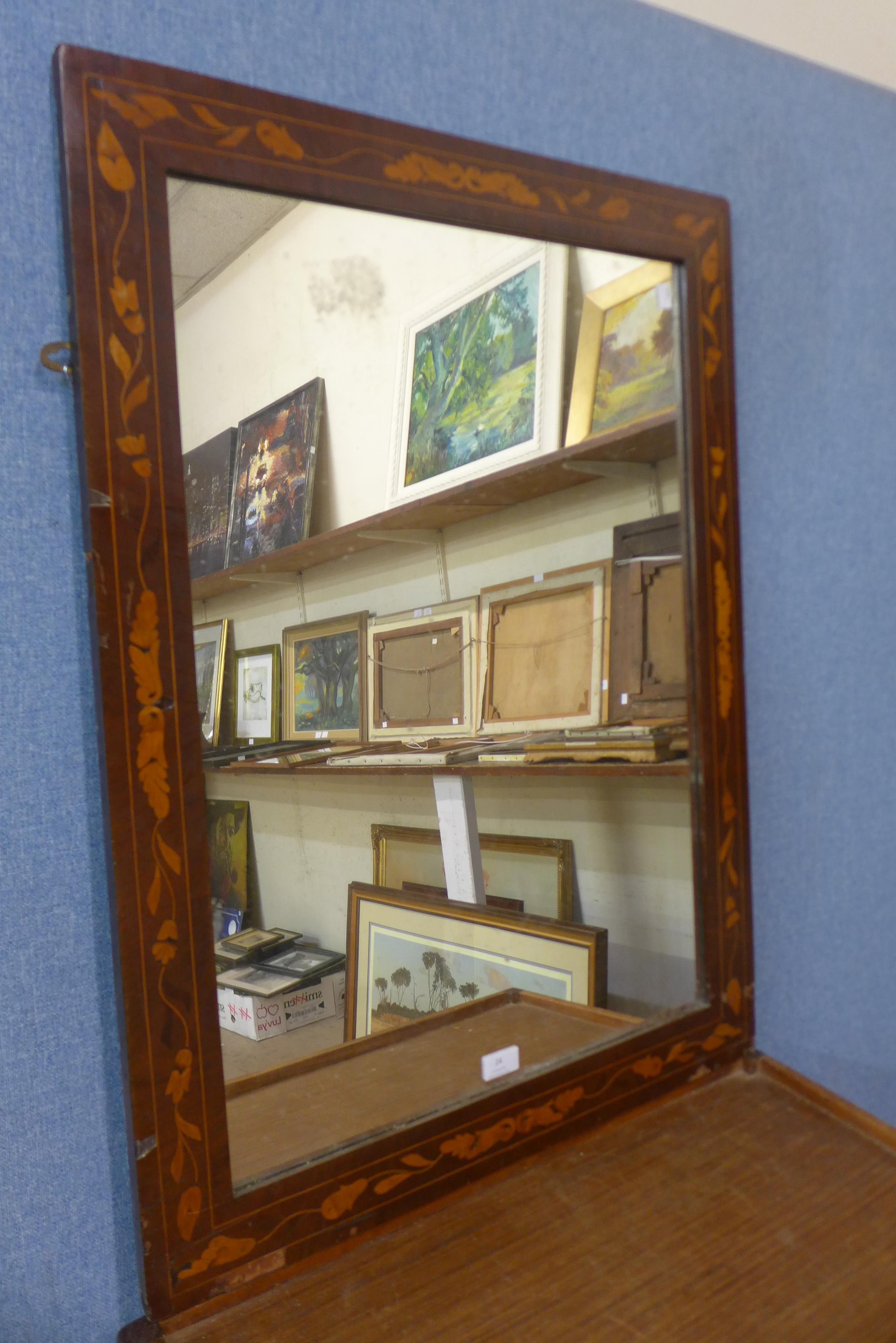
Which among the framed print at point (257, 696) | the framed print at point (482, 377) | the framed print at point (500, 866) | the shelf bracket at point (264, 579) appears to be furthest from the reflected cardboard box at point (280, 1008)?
the framed print at point (482, 377)

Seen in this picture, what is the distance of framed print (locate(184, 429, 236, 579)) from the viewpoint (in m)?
0.81

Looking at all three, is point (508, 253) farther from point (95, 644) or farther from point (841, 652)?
point (841, 652)

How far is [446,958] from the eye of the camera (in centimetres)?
100

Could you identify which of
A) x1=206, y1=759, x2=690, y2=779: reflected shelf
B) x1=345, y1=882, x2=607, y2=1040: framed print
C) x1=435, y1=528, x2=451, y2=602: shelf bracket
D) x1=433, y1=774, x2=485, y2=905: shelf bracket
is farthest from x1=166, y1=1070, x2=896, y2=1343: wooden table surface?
x1=435, y1=528, x2=451, y2=602: shelf bracket

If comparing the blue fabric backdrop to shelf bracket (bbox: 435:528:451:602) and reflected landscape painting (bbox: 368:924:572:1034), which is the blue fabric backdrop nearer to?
reflected landscape painting (bbox: 368:924:572:1034)

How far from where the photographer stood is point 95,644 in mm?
768

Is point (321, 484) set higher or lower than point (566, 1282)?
higher

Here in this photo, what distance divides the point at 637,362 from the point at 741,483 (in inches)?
10.2

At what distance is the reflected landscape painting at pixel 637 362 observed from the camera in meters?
1.09

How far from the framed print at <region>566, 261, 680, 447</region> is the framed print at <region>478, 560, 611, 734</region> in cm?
17

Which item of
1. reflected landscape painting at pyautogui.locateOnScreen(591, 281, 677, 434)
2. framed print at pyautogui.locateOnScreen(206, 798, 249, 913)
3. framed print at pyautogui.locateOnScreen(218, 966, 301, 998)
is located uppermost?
reflected landscape painting at pyautogui.locateOnScreen(591, 281, 677, 434)

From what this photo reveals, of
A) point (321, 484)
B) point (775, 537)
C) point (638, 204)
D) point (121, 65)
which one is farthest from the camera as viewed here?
point (775, 537)

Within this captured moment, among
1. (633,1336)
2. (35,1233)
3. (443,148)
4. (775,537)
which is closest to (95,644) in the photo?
(35,1233)

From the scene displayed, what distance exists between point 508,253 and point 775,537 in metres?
0.56
